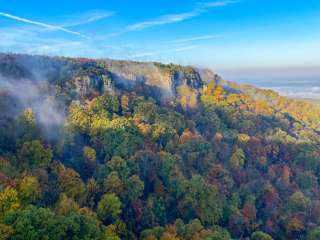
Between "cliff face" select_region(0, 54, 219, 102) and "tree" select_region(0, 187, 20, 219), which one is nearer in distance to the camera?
"tree" select_region(0, 187, 20, 219)

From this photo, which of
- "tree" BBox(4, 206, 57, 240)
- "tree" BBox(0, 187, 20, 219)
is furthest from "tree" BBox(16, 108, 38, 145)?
"tree" BBox(4, 206, 57, 240)

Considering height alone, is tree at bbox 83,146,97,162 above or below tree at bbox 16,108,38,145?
below

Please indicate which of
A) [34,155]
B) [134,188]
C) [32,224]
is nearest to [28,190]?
[32,224]

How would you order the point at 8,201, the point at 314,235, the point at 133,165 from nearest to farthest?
the point at 8,201 < the point at 314,235 < the point at 133,165

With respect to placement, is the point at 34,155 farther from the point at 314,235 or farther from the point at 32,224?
the point at 314,235

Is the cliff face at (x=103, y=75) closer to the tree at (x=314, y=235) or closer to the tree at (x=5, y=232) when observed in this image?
the tree at (x=314, y=235)

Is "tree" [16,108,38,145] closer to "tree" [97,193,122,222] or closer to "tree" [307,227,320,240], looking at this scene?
"tree" [97,193,122,222]
